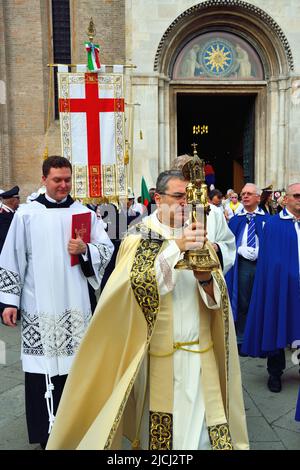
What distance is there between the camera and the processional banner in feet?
21.3

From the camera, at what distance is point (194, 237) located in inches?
87.0

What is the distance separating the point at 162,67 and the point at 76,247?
11.5 m

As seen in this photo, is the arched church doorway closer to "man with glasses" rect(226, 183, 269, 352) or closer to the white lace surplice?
"man with glasses" rect(226, 183, 269, 352)

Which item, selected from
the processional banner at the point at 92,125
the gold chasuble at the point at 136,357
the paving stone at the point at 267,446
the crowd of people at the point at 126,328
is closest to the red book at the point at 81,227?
the crowd of people at the point at 126,328

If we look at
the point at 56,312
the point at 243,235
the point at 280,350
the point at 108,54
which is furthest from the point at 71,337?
the point at 108,54

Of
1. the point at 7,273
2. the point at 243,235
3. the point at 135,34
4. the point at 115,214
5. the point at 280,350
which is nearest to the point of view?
the point at 7,273

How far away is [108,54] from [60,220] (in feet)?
41.1

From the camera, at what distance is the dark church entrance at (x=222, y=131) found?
51.8ft

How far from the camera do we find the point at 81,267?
3.39 metres

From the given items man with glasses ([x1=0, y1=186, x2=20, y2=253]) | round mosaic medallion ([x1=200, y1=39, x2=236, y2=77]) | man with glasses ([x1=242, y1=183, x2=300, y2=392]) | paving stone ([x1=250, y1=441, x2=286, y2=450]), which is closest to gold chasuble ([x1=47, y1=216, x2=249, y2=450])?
paving stone ([x1=250, y1=441, x2=286, y2=450])

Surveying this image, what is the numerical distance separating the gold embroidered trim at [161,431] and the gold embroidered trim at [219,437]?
0.72 ft

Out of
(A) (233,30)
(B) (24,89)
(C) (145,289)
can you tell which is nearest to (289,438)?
(C) (145,289)

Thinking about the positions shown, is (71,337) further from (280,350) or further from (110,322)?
(280,350)

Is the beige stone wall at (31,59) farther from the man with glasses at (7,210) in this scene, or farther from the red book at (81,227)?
the red book at (81,227)
